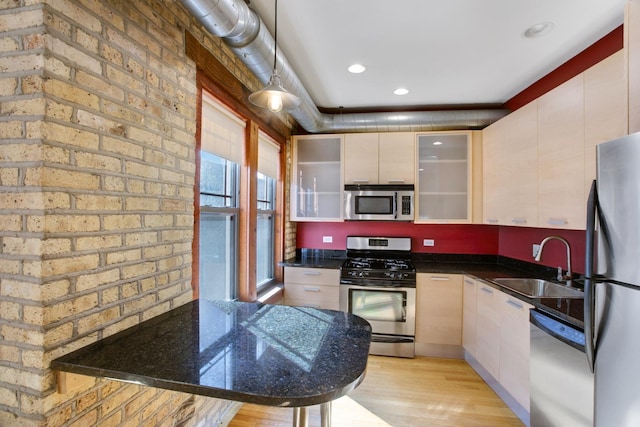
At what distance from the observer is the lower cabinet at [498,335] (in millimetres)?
2078

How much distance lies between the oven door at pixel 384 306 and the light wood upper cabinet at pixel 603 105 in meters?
1.76

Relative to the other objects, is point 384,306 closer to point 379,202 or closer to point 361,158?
point 379,202

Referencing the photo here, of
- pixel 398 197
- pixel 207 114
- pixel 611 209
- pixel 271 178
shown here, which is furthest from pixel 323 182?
pixel 611 209

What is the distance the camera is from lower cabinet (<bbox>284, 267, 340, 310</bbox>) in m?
3.16

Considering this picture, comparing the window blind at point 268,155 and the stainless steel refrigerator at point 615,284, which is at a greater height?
the window blind at point 268,155

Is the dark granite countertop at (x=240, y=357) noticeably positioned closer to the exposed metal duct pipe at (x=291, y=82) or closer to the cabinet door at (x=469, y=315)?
the exposed metal duct pipe at (x=291, y=82)

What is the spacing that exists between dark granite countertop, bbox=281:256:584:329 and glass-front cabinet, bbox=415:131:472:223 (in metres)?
0.52

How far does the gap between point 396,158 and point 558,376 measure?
2.36 m

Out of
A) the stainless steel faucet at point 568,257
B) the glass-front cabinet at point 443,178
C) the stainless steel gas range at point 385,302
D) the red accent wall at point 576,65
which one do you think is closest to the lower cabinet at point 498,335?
the stainless steel faucet at point 568,257

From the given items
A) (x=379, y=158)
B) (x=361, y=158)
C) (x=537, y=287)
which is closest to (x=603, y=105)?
(x=537, y=287)

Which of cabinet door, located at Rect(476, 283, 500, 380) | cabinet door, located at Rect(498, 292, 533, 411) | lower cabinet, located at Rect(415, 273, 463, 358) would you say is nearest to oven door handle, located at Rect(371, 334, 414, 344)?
lower cabinet, located at Rect(415, 273, 463, 358)

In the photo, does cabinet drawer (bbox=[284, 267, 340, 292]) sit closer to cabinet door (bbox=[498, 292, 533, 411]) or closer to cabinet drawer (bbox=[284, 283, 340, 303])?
cabinet drawer (bbox=[284, 283, 340, 303])

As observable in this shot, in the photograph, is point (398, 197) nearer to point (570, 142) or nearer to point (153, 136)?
point (570, 142)

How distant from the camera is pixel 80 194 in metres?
1.07
